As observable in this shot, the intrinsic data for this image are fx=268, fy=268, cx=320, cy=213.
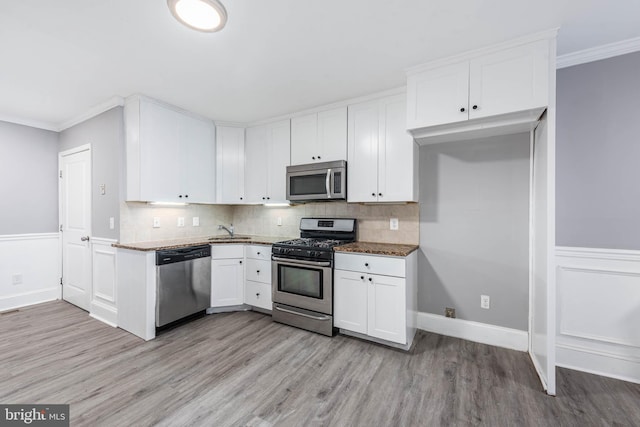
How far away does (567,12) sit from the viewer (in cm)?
170

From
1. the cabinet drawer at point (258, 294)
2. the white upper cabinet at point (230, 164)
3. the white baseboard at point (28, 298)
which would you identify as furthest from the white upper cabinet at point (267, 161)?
the white baseboard at point (28, 298)

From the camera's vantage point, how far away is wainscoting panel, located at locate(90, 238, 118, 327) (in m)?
3.03

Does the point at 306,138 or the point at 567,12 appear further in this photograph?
the point at 306,138

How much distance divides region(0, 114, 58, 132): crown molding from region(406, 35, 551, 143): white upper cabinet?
15.8 feet

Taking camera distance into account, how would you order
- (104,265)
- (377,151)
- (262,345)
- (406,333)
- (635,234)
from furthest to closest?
(104,265)
(377,151)
(262,345)
(406,333)
(635,234)

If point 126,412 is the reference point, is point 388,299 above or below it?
above

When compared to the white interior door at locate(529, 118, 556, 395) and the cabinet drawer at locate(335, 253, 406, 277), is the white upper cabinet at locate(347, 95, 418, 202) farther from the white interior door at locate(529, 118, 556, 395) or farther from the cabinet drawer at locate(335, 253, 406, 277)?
the white interior door at locate(529, 118, 556, 395)

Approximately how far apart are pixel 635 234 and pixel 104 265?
508 cm

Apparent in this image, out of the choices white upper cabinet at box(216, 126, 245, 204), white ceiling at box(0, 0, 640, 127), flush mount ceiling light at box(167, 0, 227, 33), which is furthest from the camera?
white upper cabinet at box(216, 126, 245, 204)

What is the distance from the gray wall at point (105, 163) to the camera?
2.96 meters

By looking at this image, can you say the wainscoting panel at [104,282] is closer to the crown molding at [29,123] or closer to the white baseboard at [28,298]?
the white baseboard at [28,298]

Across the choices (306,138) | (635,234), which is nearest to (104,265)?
(306,138)

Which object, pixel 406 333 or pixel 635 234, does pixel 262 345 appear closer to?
pixel 406 333

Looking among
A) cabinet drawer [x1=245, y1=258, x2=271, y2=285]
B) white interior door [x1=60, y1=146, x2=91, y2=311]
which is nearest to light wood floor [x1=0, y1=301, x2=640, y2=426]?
cabinet drawer [x1=245, y1=258, x2=271, y2=285]
